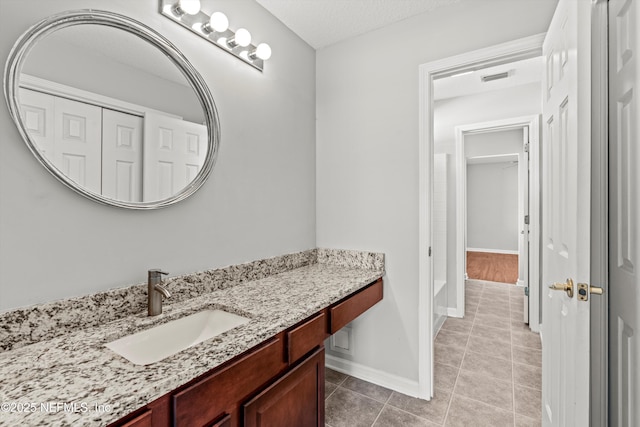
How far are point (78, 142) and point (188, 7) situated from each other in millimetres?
770

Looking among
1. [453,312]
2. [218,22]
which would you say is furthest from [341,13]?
[453,312]

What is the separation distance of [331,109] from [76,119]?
5.16ft

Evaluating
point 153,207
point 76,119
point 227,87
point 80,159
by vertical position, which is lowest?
point 153,207

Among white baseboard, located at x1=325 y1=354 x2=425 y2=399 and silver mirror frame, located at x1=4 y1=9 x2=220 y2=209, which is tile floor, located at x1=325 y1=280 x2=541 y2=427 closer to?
white baseboard, located at x1=325 y1=354 x2=425 y2=399

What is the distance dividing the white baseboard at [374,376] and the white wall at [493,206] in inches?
260

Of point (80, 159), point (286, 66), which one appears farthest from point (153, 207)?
point (286, 66)

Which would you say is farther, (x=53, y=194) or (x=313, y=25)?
(x=313, y=25)

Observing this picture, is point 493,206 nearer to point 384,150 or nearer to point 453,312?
point 453,312

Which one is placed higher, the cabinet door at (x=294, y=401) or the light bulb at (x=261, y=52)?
the light bulb at (x=261, y=52)

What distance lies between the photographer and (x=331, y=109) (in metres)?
2.23

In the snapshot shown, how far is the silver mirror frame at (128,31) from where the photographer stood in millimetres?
934

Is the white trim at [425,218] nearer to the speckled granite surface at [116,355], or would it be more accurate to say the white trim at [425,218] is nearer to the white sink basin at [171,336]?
the speckled granite surface at [116,355]

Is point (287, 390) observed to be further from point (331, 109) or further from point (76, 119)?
point (331, 109)

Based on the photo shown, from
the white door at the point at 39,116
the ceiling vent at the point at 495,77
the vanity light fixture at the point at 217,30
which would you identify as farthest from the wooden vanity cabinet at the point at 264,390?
the ceiling vent at the point at 495,77
